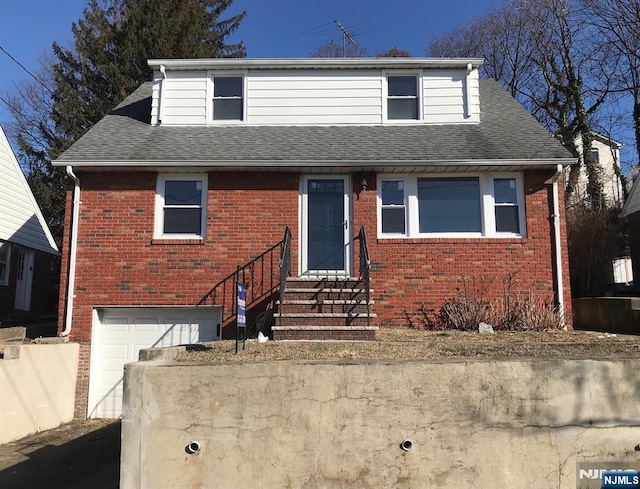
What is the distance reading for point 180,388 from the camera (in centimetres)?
545

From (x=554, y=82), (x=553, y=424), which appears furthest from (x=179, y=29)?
(x=553, y=424)

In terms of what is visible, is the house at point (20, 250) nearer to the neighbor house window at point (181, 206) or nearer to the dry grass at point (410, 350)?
the neighbor house window at point (181, 206)

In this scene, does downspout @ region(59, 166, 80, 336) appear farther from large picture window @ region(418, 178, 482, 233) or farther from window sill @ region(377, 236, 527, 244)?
large picture window @ region(418, 178, 482, 233)

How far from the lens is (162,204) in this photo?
10672 mm

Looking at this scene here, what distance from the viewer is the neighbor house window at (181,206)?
10.6 meters

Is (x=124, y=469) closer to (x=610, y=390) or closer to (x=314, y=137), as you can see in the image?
(x=610, y=390)

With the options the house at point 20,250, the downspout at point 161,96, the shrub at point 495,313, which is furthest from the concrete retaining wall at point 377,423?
the house at point 20,250

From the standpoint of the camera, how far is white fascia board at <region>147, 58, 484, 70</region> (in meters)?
11.8

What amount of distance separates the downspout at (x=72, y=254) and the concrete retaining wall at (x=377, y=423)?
552 cm

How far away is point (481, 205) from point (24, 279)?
1322cm

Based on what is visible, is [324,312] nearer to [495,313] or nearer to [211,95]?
[495,313]

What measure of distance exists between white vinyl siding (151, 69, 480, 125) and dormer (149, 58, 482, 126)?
0.07 ft

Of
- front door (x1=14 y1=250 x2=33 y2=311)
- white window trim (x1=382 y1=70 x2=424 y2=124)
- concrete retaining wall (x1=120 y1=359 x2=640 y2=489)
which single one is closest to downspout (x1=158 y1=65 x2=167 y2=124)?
white window trim (x1=382 y1=70 x2=424 y2=124)

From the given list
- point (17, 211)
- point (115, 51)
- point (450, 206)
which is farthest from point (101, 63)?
point (450, 206)
